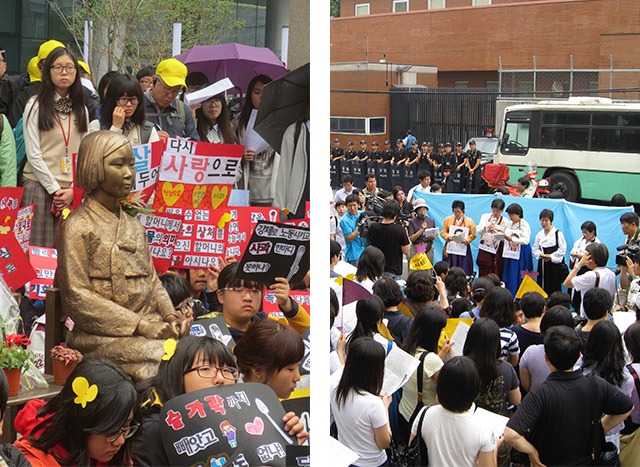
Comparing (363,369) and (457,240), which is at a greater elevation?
(457,240)

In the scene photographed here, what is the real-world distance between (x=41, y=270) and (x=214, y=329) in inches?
37.1

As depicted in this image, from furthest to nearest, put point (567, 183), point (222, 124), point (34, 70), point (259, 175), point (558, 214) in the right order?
1. point (567, 183)
2. point (558, 214)
3. point (222, 124)
4. point (259, 175)
5. point (34, 70)

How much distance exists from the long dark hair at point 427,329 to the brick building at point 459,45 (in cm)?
2197

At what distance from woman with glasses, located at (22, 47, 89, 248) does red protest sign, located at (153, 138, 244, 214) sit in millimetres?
473

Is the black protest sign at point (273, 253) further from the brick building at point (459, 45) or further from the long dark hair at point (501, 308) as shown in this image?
the brick building at point (459, 45)

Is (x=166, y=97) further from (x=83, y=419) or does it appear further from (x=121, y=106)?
(x=83, y=419)

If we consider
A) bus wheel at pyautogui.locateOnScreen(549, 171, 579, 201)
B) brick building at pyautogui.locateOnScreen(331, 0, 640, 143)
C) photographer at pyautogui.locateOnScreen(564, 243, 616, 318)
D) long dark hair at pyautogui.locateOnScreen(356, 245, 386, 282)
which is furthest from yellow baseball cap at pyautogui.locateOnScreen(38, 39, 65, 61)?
brick building at pyautogui.locateOnScreen(331, 0, 640, 143)

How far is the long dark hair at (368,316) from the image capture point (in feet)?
14.1

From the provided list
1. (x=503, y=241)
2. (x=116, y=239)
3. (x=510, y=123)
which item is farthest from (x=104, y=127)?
(x=510, y=123)

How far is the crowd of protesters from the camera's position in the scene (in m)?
2.58

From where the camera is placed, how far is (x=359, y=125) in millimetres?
27453

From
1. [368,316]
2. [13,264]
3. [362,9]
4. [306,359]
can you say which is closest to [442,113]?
[362,9]

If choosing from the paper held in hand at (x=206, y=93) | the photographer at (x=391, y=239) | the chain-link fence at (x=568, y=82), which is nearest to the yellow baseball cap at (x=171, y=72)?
the paper held in hand at (x=206, y=93)

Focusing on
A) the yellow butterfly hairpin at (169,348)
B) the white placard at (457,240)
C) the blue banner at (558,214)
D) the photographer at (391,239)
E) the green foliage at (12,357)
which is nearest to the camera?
the yellow butterfly hairpin at (169,348)
